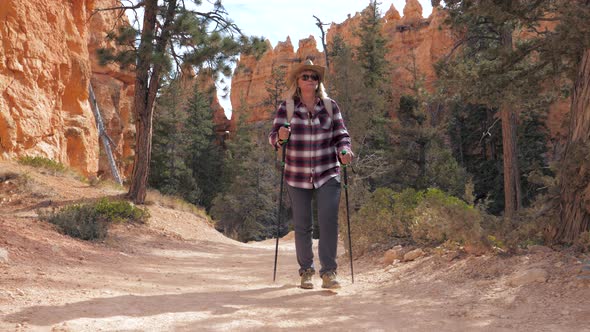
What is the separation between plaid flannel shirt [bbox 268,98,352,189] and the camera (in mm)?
4230

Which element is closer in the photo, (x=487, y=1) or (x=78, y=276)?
(x=78, y=276)

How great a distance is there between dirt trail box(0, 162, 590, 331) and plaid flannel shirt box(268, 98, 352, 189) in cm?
102

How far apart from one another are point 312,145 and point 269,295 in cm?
135

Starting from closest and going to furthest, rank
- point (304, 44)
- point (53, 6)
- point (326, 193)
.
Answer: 1. point (326, 193)
2. point (53, 6)
3. point (304, 44)

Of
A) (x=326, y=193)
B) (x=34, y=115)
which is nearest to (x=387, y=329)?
(x=326, y=193)

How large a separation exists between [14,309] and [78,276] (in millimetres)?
1454

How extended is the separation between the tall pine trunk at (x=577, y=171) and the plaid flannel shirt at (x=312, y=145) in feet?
6.39

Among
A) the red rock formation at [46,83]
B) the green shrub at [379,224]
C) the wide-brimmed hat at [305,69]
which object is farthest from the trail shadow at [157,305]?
the red rock formation at [46,83]

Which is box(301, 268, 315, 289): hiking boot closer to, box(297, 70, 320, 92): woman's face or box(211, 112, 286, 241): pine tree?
box(297, 70, 320, 92): woman's face

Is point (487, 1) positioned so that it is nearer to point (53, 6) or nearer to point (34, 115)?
point (34, 115)

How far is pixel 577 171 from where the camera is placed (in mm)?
4168

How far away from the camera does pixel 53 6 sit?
54.5 ft

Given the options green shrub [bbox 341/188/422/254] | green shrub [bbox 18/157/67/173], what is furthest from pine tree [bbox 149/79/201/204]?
green shrub [bbox 341/188/422/254]

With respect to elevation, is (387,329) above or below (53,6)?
below
